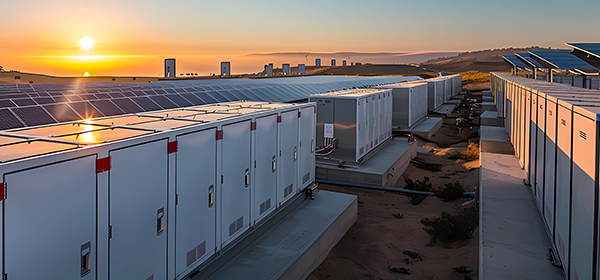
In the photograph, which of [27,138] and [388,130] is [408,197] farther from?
[27,138]

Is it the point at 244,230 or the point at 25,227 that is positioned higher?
the point at 25,227

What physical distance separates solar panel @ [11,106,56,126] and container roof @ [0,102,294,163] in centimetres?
377

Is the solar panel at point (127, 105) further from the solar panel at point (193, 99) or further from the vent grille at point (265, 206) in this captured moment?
the vent grille at point (265, 206)

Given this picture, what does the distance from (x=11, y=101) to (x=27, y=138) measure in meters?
8.49

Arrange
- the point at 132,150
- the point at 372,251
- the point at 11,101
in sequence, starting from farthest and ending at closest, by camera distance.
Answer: the point at 11,101 < the point at 372,251 < the point at 132,150

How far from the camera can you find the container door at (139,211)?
5.19 m

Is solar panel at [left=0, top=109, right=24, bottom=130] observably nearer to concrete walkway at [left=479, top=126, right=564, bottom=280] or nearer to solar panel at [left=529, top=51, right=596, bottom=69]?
concrete walkway at [left=479, top=126, right=564, bottom=280]

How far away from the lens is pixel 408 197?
48.1 ft

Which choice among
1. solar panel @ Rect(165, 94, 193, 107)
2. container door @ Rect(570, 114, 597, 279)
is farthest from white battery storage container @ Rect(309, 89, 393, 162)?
container door @ Rect(570, 114, 597, 279)

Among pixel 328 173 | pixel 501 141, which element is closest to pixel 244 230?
pixel 328 173

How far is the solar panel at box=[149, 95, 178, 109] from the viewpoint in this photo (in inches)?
582

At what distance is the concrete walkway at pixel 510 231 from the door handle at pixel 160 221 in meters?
4.41

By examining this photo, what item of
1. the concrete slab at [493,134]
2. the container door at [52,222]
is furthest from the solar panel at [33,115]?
the concrete slab at [493,134]

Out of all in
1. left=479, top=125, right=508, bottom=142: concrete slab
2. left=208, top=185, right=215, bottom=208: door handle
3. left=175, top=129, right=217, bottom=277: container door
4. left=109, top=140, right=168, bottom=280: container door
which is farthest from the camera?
left=479, top=125, right=508, bottom=142: concrete slab
